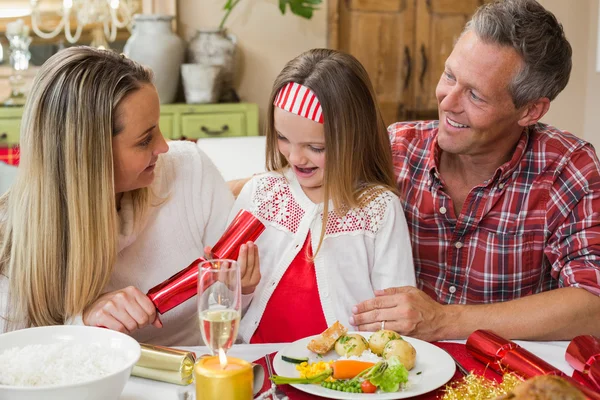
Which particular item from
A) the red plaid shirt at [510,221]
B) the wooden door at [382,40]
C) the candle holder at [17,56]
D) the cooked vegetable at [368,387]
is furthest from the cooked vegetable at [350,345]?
the wooden door at [382,40]

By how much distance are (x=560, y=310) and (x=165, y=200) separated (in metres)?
0.98

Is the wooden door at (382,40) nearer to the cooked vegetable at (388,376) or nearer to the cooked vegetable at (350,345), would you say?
the cooked vegetable at (350,345)

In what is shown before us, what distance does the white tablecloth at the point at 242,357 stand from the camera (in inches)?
52.5

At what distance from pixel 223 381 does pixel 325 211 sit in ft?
2.58

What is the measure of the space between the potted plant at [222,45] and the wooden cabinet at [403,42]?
491mm

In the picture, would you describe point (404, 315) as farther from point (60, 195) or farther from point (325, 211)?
point (60, 195)

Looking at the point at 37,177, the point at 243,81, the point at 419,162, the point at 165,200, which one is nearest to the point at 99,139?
the point at 37,177

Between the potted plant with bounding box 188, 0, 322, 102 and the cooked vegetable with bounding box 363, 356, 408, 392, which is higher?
the potted plant with bounding box 188, 0, 322, 102

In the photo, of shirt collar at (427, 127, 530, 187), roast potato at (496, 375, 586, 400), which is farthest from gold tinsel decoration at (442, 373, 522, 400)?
shirt collar at (427, 127, 530, 187)

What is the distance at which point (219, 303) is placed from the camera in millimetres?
A: 1174

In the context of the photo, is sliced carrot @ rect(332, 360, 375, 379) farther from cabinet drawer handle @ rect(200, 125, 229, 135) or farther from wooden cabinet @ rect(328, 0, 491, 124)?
wooden cabinet @ rect(328, 0, 491, 124)

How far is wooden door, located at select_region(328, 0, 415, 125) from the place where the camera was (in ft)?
17.5

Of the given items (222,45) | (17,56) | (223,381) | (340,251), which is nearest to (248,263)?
(340,251)

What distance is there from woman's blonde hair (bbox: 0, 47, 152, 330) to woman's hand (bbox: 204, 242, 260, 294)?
27cm
